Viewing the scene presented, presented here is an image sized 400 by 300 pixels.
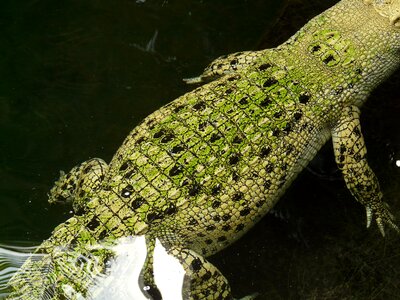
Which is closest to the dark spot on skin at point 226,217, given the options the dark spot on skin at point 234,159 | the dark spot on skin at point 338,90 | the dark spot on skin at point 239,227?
the dark spot on skin at point 239,227

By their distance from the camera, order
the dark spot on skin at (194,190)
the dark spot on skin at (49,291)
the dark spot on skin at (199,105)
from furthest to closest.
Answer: the dark spot on skin at (199,105) < the dark spot on skin at (49,291) < the dark spot on skin at (194,190)

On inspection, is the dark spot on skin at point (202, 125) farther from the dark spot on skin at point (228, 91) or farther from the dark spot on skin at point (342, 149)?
the dark spot on skin at point (342, 149)

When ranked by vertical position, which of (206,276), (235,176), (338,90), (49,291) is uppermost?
(338,90)

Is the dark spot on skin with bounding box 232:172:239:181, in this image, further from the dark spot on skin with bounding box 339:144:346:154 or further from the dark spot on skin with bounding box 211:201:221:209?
the dark spot on skin with bounding box 339:144:346:154

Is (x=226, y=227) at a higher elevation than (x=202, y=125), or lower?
lower

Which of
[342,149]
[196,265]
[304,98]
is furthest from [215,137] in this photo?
[342,149]

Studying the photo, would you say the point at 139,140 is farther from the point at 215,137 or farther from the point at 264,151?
the point at 264,151

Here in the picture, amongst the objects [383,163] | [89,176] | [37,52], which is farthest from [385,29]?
[37,52]
